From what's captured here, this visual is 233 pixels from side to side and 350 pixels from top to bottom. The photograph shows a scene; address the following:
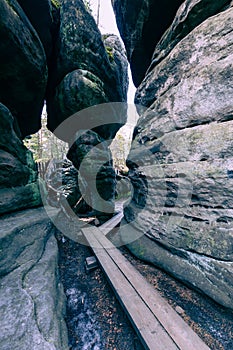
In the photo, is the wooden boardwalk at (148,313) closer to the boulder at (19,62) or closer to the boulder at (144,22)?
the boulder at (19,62)

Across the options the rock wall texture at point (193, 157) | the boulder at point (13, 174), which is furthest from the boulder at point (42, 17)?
the rock wall texture at point (193, 157)

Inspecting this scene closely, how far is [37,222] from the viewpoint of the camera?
3.62m

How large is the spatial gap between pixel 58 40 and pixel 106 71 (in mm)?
2486

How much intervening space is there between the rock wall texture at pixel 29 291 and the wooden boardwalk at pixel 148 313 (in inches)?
31.5

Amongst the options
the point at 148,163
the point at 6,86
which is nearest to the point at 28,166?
the point at 6,86

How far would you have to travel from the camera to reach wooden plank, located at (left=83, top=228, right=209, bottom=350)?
146 centimetres

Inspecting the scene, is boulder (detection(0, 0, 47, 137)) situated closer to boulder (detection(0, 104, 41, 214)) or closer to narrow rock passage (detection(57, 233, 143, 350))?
boulder (detection(0, 104, 41, 214))

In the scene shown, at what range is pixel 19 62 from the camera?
4.54 m

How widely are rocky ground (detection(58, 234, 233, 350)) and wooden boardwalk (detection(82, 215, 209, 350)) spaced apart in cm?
24

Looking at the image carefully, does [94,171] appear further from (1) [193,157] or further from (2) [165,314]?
(2) [165,314]

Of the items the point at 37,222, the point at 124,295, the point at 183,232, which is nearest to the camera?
the point at 124,295

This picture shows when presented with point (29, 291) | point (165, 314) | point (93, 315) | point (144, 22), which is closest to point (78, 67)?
point (144, 22)

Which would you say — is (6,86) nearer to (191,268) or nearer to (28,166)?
(28,166)

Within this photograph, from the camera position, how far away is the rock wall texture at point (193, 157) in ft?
6.81
